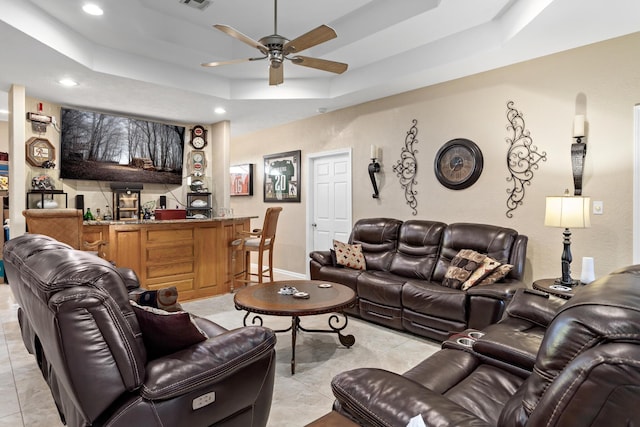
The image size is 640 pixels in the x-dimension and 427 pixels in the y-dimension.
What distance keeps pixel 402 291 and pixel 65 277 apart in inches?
111

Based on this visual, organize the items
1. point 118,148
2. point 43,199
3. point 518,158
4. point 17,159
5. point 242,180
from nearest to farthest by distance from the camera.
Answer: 1. point 518,158
2. point 17,159
3. point 43,199
4. point 118,148
5. point 242,180

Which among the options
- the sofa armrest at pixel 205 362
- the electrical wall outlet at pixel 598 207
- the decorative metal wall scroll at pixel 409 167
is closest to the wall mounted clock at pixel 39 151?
the sofa armrest at pixel 205 362

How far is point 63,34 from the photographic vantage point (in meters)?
3.38

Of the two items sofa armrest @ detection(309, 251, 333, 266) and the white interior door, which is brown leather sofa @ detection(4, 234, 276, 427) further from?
the white interior door

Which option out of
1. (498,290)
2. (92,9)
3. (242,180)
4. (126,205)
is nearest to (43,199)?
(126,205)

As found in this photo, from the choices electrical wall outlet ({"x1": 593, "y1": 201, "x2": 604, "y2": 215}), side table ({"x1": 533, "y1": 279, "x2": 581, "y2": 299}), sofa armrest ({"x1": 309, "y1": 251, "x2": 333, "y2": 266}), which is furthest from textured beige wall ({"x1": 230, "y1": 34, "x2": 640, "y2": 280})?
sofa armrest ({"x1": 309, "y1": 251, "x2": 333, "y2": 266})

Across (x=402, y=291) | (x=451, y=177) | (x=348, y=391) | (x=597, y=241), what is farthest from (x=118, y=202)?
(x=597, y=241)

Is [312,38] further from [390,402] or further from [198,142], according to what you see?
[198,142]

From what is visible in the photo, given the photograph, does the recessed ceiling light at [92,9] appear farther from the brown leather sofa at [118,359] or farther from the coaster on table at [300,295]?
the coaster on table at [300,295]

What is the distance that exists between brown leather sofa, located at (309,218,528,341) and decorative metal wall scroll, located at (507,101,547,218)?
44 centimetres

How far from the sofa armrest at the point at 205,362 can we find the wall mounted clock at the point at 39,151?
4.50 metres

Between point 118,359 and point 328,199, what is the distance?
182 inches

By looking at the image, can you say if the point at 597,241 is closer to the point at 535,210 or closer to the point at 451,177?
the point at 535,210

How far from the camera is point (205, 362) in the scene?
147 cm
